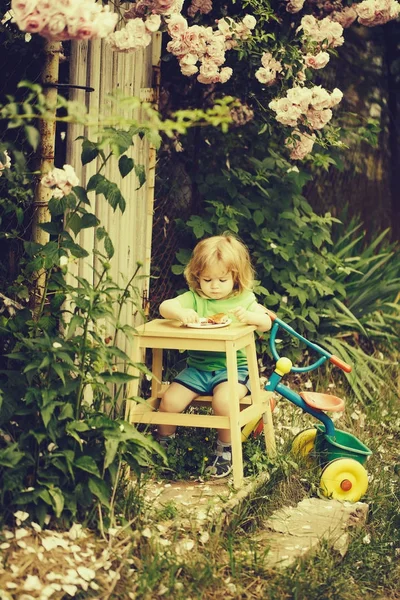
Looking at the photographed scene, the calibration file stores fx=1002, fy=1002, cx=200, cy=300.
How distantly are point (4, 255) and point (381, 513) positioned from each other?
2.00m

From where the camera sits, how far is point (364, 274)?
22.4ft

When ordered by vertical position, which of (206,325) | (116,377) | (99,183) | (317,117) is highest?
(317,117)

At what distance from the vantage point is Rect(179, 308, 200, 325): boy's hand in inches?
173

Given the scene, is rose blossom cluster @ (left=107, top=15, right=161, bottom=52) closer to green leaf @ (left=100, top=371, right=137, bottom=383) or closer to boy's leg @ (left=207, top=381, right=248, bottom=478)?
green leaf @ (left=100, top=371, right=137, bottom=383)

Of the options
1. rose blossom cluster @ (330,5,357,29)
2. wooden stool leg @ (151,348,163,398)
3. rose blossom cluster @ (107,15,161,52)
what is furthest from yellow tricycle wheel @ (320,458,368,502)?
rose blossom cluster @ (330,5,357,29)

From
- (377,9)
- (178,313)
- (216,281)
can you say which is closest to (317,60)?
(377,9)

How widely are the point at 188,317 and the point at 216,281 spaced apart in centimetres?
29

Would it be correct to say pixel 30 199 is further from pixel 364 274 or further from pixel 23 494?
pixel 364 274

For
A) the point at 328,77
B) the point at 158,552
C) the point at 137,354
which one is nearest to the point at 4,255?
the point at 137,354

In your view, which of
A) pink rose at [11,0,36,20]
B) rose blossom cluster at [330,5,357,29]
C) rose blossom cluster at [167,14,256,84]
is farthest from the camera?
rose blossom cluster at [330,5,357,29]

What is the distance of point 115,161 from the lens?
4629 millimetres

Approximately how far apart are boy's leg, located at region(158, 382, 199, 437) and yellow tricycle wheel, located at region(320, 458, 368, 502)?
27.4 inches

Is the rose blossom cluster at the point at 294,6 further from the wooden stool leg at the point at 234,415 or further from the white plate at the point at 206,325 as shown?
the wooden stool leg at the point at 234,415

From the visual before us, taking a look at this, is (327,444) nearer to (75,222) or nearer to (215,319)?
(215,319)
